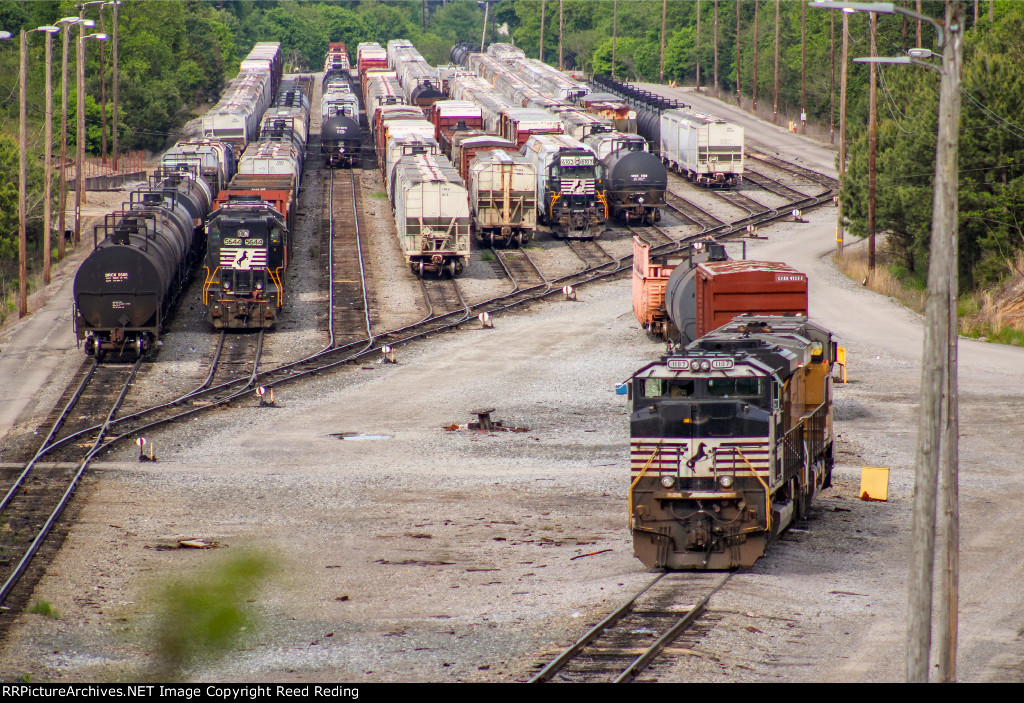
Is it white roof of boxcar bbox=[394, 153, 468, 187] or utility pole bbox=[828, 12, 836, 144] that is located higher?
utility pole bbox=[828, 12, 836, 144]

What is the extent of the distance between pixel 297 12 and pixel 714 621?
Result: 179726 millimetres

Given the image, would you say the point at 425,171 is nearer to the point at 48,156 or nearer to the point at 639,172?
the point at 639,172

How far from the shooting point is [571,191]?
Answer: 184 feet

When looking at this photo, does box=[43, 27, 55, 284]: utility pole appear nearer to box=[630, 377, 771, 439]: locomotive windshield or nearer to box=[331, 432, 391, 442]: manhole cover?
box=[331, 432, 391, 442]: manhole cover

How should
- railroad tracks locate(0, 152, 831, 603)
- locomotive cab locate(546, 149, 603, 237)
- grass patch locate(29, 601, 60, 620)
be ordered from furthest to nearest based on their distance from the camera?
locomotive cab locate(546, 149, 603, 237), railroad tracks locate(0, 152, 831, 603), grass patch locate(29, 601, 60, 620)

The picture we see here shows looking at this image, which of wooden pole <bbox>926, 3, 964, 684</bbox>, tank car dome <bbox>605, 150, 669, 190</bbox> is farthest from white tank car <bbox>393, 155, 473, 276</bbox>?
wooden pole <bbox>926, 3, 964, 684</bbox>

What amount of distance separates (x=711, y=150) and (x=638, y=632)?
2093 inches

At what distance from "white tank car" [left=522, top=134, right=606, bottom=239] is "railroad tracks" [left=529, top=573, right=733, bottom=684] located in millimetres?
38097

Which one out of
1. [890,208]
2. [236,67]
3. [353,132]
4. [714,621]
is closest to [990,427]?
[714,621]

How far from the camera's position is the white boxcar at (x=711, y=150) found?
2623 inches

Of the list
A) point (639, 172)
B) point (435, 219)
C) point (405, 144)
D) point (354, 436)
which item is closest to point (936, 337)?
point (354, 436)

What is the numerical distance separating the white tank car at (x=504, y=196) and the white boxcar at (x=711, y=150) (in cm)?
1537

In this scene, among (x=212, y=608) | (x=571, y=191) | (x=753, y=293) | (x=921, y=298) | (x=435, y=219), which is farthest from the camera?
(x=571, y=191)

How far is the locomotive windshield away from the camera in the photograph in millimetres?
18719
